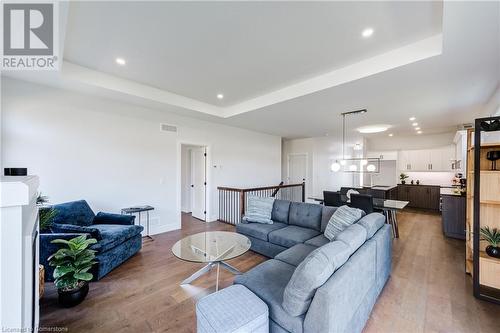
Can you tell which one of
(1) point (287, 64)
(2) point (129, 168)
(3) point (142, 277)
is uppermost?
(1) point (287, 64)

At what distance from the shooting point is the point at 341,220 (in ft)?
9.42

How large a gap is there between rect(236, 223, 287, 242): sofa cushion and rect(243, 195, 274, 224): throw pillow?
11cm

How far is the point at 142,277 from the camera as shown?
291 cm

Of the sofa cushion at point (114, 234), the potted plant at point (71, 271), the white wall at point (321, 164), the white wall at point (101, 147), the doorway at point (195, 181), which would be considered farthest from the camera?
the white wall at point (321, 164)

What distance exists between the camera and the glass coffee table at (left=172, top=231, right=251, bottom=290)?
2438mm

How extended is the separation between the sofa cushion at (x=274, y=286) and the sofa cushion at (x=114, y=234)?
2.08m

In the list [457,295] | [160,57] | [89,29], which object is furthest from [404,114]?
[89,29]

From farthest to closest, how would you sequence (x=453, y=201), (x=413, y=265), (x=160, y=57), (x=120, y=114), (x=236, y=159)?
(x=236, y=159), (x=453, y=201), (x=120, y=114), (x=413, y=265), (x=160, y=57)

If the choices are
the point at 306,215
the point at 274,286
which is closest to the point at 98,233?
the point at 274,286

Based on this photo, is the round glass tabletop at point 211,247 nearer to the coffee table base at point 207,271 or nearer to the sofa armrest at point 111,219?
the coffee table base at point 207,271

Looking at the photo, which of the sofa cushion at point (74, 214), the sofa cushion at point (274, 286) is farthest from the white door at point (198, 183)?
the sofa cushion at point (274, 286)

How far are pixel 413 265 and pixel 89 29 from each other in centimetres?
542

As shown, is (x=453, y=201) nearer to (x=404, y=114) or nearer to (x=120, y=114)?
(x=404, y=114)

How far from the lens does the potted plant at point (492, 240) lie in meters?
2.45
